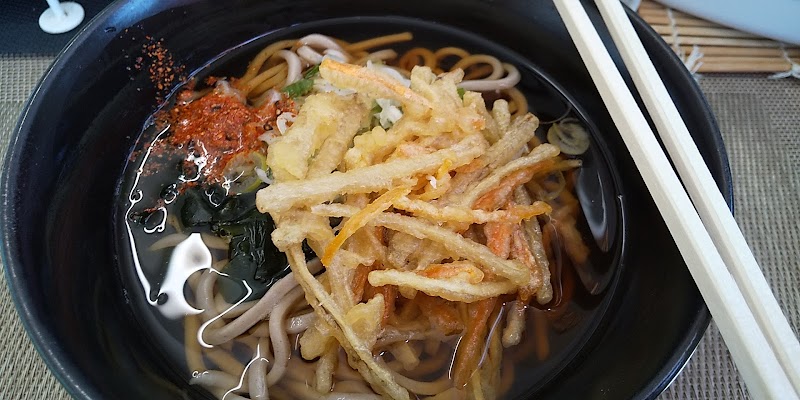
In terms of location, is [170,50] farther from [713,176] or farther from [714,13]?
[714,13]

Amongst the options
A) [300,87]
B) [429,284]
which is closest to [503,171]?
[429,284]

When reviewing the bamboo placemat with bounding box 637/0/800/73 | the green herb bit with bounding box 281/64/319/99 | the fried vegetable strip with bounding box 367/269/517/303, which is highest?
the bamboo placemat with bounding box 637/0/800/73

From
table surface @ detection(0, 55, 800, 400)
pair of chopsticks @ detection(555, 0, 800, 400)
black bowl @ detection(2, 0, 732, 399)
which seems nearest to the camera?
pair of chopsticks @ detection(555, 0, 800, 400)

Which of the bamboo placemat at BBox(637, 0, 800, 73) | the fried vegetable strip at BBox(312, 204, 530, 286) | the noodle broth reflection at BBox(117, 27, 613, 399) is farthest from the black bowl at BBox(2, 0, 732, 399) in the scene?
the bamboo placemat at BBox(637, 0, 800, 73)

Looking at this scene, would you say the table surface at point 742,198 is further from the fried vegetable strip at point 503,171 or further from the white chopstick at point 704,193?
the fried vegetable strip at point 503,171

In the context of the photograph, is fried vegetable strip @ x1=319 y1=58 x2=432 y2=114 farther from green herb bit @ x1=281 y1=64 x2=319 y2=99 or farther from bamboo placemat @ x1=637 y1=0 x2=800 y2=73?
bamboo placemat @ x1=637 y1=0 x2=800 y2=73

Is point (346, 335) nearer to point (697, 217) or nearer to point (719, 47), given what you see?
point (697, 217)
